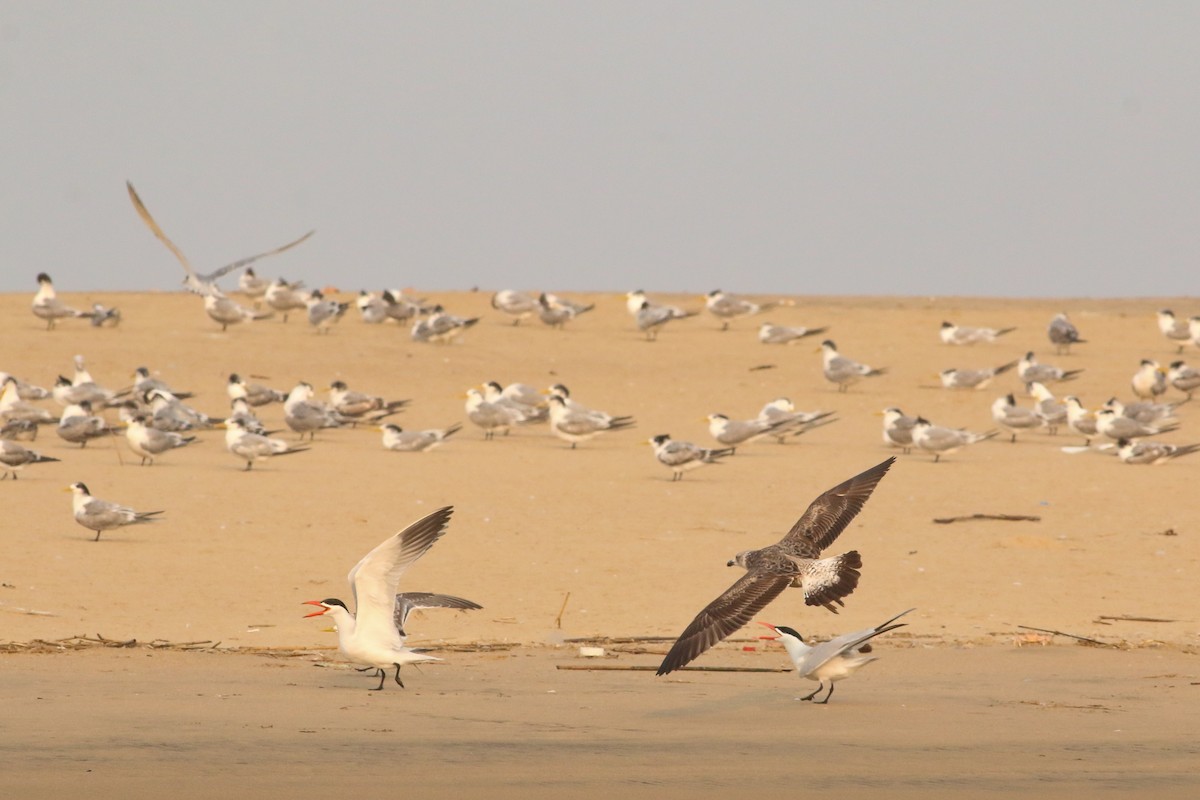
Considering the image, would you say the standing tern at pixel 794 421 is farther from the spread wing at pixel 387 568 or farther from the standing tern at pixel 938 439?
the spread wing at pixel 387 568

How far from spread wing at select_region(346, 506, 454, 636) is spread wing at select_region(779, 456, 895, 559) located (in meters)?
1.84

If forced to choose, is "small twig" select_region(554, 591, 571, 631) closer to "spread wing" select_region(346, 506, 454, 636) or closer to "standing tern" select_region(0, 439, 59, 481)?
"spread wing" select_region(346, 506, 454, 636)

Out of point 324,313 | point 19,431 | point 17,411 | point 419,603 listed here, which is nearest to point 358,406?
point 17,411

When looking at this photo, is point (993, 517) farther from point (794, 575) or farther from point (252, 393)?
point (252, 393)

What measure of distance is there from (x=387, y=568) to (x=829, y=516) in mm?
2392

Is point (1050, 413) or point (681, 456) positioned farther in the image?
point (1050, 413)

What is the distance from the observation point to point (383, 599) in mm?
8469

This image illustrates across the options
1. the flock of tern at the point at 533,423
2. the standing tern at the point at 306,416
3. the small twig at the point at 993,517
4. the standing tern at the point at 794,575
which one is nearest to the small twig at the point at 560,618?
the flock of tern at the point at 533,423

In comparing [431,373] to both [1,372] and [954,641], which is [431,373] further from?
[954,641]

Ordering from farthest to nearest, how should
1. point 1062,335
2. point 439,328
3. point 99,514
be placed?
point 1062,335 < point 439,328 < point 99,514

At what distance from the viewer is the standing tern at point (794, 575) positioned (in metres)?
7.75

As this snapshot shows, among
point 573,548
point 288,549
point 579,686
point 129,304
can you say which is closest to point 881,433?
point 573,548

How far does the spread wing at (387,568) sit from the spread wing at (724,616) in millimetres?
1314

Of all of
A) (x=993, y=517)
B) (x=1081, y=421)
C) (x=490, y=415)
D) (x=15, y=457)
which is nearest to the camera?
(x=993, y=517)
